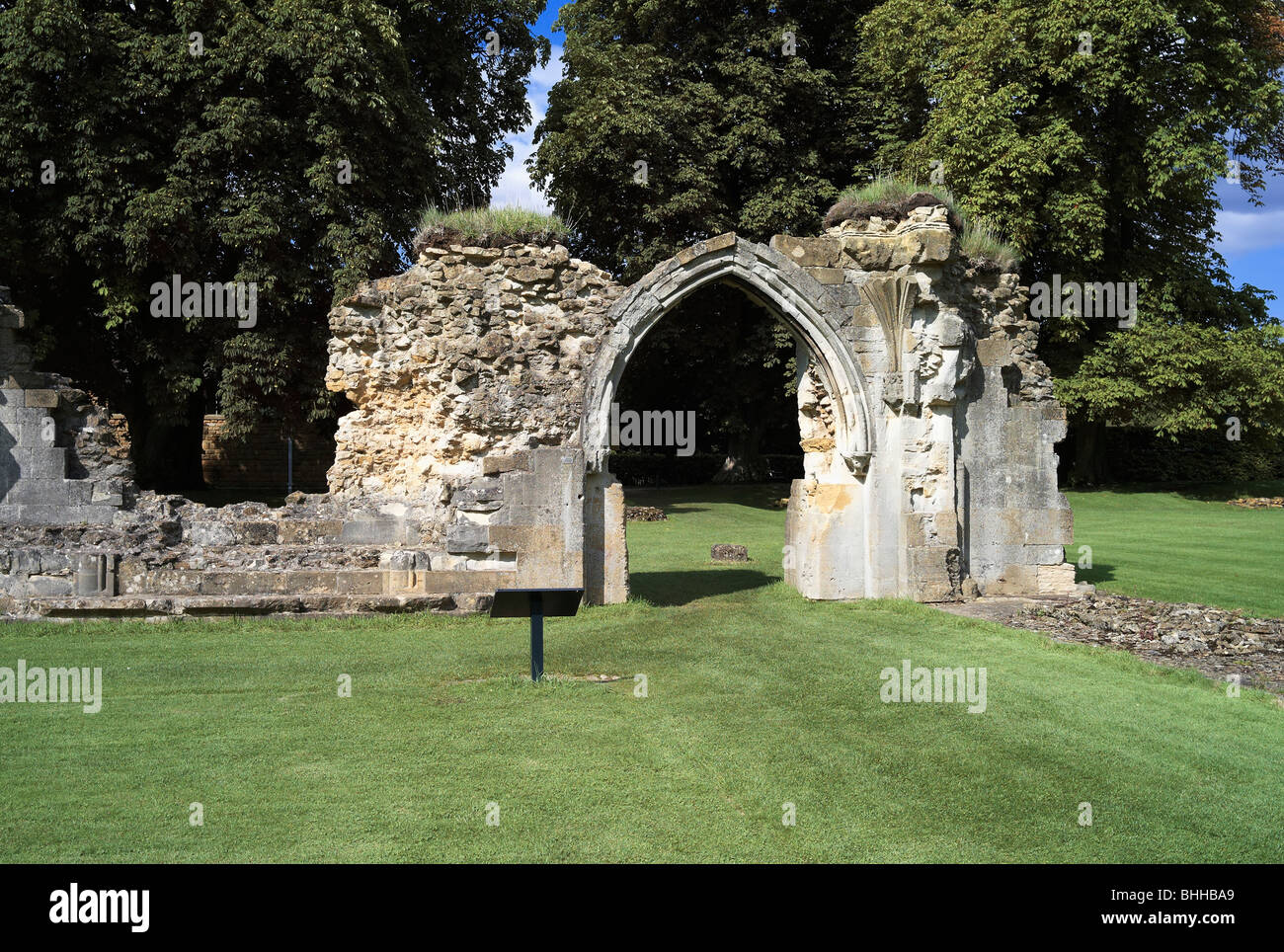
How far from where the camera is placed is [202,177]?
1792 centimetres

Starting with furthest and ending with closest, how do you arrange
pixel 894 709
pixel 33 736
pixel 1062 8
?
1. pixel 1062 8
2. pixel 894 709
3. pixel 33 736

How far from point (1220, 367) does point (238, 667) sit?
22.2m

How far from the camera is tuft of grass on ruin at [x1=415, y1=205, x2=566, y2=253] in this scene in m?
11.0

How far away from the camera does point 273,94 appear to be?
1905 centimetres

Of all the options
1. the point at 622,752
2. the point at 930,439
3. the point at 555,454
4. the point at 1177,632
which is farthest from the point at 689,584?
the point at 622,752

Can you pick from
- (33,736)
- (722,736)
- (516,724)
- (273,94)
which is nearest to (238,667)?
(33,736)

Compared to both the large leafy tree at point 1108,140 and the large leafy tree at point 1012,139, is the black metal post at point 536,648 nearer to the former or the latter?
the large leafy tree at point 1012,139

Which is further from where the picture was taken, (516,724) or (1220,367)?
(1220,367)

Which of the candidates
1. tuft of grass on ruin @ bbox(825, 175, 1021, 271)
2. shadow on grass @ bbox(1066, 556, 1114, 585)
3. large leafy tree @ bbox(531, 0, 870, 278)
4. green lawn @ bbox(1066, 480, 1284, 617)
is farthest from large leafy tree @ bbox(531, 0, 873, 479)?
shadow on grass @ bbox(1066, 556, 1114, 585)

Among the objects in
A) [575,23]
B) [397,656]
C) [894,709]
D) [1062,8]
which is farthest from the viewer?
[575,23]

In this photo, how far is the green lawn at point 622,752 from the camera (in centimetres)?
434

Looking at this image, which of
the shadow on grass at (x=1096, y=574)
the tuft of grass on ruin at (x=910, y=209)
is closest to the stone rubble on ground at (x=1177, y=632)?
the shadow on grass at (x=1096, y=574)

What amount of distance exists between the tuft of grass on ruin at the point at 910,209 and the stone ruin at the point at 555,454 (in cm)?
13

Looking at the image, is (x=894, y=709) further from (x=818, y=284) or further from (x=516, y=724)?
(x=818, y=284)
